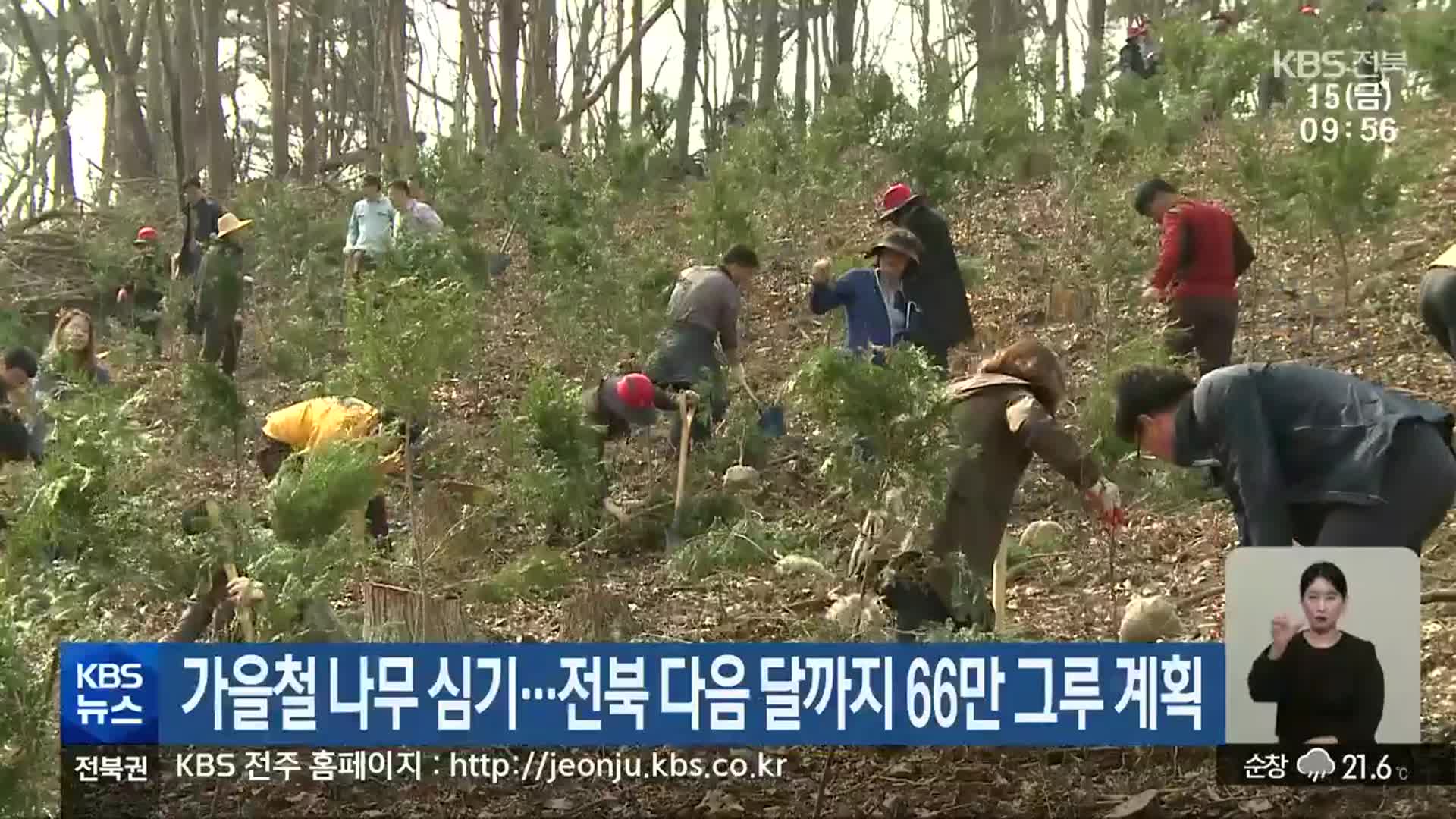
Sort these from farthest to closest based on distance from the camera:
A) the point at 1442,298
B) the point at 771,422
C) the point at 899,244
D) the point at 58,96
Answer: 1. the point at 58,96
2. the point at 771,422
3. the point at 899,244
4. the point at 1442,298

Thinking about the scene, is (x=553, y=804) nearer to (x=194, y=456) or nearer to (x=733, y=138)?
(x=194, y=456)

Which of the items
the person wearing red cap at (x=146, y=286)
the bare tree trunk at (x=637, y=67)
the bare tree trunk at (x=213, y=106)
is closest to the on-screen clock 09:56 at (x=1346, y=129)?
the bare tree trunk at (x=637, y=67)

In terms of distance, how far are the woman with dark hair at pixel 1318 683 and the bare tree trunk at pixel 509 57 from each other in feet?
28.0

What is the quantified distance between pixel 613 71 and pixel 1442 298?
8.44m

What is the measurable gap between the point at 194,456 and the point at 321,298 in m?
3.24

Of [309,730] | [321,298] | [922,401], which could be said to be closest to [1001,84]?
[321,298]

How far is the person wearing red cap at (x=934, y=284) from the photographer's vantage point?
4.91m

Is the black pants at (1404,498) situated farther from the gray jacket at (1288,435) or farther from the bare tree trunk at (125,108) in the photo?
the bare tree trunk at (125,108)

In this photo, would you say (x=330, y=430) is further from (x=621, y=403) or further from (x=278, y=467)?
(x=621, y=403)

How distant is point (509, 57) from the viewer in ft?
35.0

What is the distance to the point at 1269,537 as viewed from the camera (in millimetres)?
2529

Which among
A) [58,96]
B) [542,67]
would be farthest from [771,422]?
[58,96]

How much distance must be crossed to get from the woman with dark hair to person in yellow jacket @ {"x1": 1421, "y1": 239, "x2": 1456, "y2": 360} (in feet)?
3.80

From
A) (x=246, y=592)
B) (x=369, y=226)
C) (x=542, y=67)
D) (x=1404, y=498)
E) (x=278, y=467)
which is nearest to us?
(x=1404, y=498)
